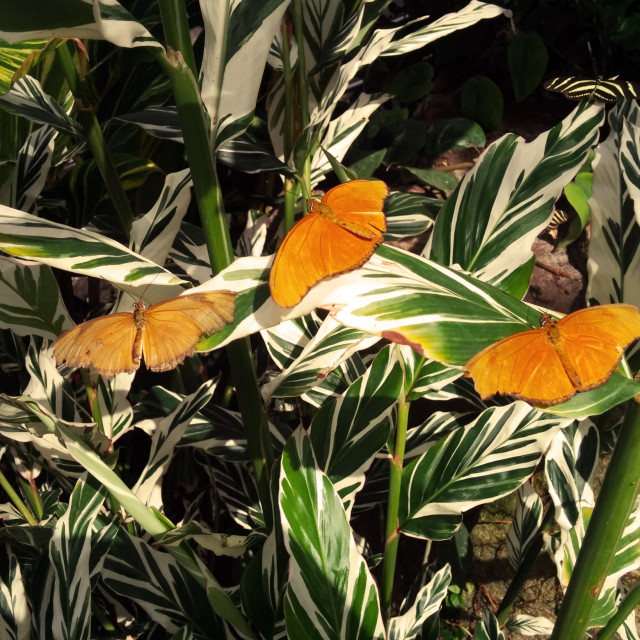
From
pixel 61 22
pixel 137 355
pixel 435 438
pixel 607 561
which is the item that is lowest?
pixel 435 438

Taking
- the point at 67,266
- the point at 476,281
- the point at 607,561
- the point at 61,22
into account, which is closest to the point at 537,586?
the point at 607,561

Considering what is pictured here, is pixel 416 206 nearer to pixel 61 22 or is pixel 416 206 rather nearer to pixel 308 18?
pixel 308 18

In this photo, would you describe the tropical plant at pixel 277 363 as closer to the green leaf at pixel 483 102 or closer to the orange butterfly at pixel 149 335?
the orange butterfly at pixel 149 335

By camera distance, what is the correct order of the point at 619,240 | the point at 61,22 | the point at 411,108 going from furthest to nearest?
1. the point at 411,108
2. the point at 619,240
3. the point at 61,22

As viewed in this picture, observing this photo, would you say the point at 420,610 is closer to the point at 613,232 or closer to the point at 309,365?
the point at 309,365

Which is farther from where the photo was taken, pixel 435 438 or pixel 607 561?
pixel 435 438

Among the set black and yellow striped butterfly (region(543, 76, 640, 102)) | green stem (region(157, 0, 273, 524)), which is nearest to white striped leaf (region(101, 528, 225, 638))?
green stem (region(157, 0, 273, 524))

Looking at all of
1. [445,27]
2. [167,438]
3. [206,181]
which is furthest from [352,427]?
[445,27]

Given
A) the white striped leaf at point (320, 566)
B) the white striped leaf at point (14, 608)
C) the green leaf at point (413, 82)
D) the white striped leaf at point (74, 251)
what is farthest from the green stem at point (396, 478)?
the green leaf at point (413, 82)
